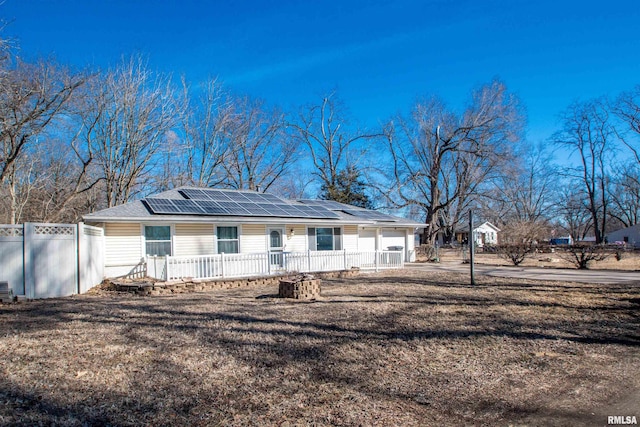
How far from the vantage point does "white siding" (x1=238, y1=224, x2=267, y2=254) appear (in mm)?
15633

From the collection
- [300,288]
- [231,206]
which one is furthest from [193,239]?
[300,288]

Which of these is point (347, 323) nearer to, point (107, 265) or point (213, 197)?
point (107, 265)

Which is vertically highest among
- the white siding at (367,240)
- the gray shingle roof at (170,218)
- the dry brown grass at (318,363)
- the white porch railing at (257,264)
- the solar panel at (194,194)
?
the solar panel at (194,194)

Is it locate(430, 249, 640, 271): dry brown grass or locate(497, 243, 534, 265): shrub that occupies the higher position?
locate(497, 243, 534, 265): shrub

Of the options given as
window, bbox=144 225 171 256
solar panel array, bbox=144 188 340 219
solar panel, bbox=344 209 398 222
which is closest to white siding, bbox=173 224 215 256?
window, bbox=144 225 171 256

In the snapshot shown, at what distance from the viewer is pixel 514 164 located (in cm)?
3278

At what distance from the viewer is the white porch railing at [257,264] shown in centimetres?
1238

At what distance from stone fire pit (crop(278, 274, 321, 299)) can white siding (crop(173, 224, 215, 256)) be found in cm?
563

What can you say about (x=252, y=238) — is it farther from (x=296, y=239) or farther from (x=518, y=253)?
(x=518, y=253)

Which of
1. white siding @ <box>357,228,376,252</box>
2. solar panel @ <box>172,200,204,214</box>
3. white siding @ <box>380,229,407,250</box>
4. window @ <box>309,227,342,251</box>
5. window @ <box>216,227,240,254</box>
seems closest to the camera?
solar panel @ <box>172,200,204,214</box>

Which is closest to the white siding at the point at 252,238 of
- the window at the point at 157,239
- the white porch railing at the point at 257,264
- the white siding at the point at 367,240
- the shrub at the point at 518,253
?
the white porch railing at the point at 257,264

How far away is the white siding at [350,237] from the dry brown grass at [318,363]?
1009cm

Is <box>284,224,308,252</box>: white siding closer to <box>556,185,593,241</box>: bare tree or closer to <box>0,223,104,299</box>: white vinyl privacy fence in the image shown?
<box>0,223,104,299</box>: white vinyl privacy fence

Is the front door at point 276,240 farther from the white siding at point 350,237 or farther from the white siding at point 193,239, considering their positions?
the white siding at point 350,237
